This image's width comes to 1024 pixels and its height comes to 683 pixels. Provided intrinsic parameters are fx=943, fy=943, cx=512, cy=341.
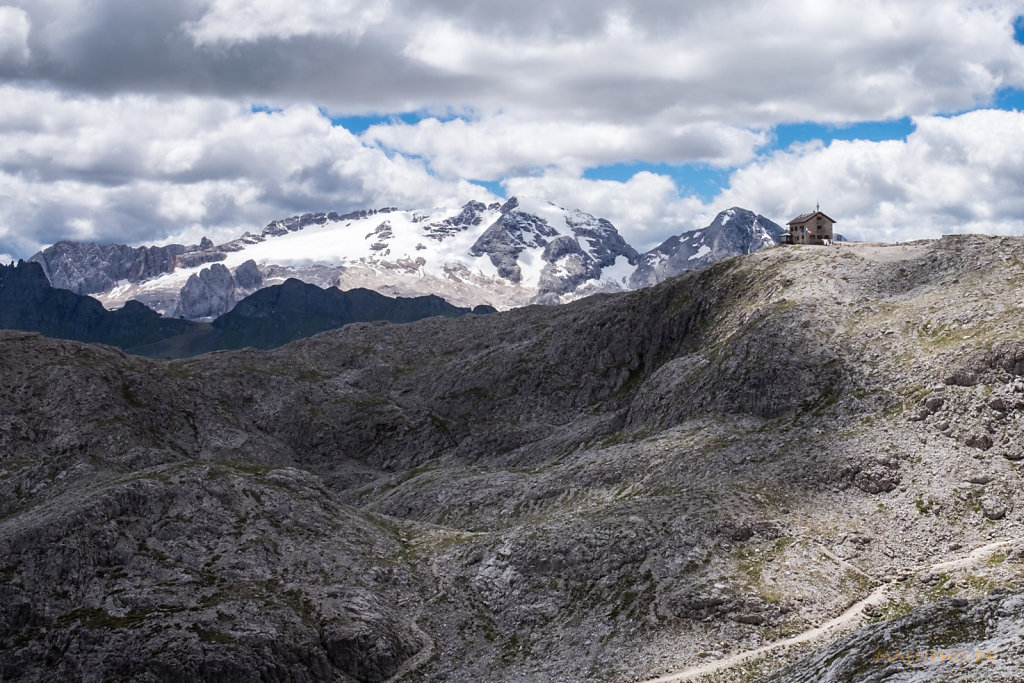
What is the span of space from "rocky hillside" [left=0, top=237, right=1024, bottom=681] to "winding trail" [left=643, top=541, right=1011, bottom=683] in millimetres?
285

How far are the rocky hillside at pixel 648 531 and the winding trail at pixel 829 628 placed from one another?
285 millimetres

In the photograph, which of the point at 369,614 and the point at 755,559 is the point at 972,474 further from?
the point at 369,614

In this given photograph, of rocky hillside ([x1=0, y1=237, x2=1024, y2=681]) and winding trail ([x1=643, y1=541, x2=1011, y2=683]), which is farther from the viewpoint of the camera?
rocky hillside ([x1=0, y1=237, x2=1024, y2=681])

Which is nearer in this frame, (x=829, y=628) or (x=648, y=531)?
(x=829, y=628)

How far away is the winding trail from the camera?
245 feet

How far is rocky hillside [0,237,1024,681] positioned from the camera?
263ft

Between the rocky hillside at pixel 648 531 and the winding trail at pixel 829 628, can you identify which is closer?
the winding trail at pixel 829 628

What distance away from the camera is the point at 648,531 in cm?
9344

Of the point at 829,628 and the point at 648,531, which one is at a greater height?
the point at 648,531

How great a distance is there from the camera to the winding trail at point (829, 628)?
7481 centimetres

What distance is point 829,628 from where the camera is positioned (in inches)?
3049

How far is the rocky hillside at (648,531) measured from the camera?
80.2 metres

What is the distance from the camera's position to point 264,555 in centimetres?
9706

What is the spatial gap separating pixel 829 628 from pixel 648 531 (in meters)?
20.9
